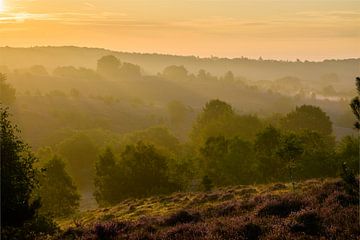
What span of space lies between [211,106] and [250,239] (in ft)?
336

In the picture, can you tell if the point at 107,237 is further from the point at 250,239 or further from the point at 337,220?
the point at 337,220

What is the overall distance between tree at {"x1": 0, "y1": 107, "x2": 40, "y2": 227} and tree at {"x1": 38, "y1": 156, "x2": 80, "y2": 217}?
39.4 metres

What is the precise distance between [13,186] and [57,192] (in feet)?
142

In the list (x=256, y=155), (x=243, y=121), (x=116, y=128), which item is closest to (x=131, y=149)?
(x=256, y=155)

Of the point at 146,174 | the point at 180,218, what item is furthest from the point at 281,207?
the point at 146,174

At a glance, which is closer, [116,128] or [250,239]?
[250,239]

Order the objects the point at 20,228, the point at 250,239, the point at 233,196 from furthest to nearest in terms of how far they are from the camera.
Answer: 1. the point at 233,196
2. the point at 20,228
3. the point at 250,239

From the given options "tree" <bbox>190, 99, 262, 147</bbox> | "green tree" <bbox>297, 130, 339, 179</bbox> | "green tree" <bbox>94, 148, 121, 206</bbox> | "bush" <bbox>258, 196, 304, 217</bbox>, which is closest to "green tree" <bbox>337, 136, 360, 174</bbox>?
"green tree" <bbox>297, 130, 339, 179</bbox>

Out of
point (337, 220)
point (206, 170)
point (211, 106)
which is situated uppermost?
point (211, 106)

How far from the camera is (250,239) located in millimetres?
15617

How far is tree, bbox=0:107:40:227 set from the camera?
2047 cm

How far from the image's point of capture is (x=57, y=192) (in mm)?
62812

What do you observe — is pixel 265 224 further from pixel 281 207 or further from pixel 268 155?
pixel 268 155

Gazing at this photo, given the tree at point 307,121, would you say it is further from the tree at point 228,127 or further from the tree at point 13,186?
the tree at point 13,186
